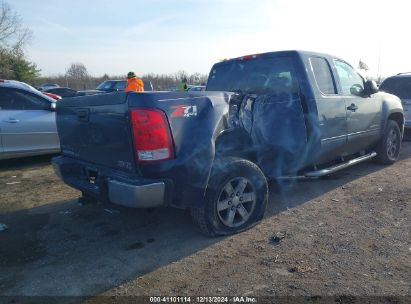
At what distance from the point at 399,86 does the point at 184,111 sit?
8086 mm

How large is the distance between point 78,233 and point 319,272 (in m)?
2.60

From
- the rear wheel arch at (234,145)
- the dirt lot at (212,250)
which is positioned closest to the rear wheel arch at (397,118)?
the dirt lot at (212,250)

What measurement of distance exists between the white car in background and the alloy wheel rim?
4755 millimetres

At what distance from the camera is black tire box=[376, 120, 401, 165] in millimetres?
6574

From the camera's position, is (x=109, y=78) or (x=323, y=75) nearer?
(x=323, y=75)

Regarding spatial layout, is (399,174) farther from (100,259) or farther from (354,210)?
A: (100,259)

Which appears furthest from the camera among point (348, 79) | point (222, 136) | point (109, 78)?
point (109, 78)

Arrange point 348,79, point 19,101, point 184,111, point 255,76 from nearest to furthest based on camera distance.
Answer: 1. point 184,111
2. point 255,76
3. point 348,79
4. point 19,101

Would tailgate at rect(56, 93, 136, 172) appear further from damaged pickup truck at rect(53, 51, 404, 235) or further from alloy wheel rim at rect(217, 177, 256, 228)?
alloy wheel rim at rect(217, 177, 256, 228)

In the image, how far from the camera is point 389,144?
22.2ft

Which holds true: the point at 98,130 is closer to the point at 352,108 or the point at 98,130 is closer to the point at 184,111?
the point at 184,111

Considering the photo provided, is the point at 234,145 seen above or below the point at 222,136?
below

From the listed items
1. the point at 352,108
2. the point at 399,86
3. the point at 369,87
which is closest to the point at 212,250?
the point at 352,108

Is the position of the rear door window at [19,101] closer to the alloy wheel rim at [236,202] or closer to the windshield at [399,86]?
the alloy wheel rim at [236,202]
